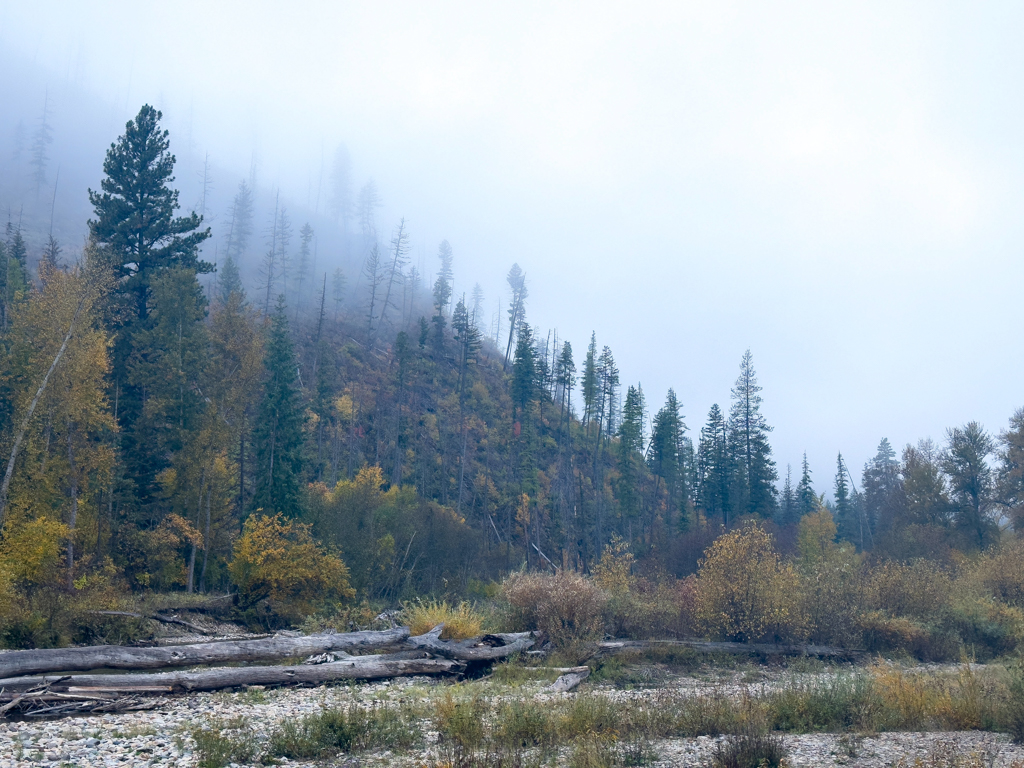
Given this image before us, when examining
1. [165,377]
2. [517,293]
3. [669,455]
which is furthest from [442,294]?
[165,377]

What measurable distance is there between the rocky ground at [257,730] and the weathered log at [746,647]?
948cm

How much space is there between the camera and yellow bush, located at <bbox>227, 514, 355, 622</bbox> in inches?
999

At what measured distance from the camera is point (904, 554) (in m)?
39.9

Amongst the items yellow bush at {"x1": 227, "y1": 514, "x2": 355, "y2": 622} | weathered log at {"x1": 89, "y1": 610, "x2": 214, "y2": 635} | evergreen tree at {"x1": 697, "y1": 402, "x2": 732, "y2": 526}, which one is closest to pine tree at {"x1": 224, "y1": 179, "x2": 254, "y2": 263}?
evergreen tree at {"x1": 697, "y1": 402, "x2": 732, "y2": 526}

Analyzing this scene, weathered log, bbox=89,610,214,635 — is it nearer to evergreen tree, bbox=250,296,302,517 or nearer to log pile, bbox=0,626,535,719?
log pile, bbox=0,626,535,719

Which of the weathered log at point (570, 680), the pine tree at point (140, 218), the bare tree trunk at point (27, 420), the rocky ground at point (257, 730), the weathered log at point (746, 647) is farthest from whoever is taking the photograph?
the pine tree at point (140, 218)

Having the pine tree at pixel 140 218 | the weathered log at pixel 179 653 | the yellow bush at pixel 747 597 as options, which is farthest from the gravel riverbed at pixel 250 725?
the pine tree at pixel 140 218

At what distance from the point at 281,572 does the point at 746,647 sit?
58.0 feet

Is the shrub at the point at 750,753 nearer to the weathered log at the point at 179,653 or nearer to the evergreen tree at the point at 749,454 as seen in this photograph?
the weathered log at the point at 179,653

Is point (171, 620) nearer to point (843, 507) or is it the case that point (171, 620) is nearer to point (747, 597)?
point (747, 597)

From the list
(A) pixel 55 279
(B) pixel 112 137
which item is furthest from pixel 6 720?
(B) pixel 112 137

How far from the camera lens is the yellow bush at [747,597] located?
21.4 meters

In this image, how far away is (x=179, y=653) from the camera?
1348 centimetres

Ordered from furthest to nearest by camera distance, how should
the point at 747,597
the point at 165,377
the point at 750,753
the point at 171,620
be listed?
the point at 165,377, the point at 747,597, the point at 171,620, the point at 750,753
